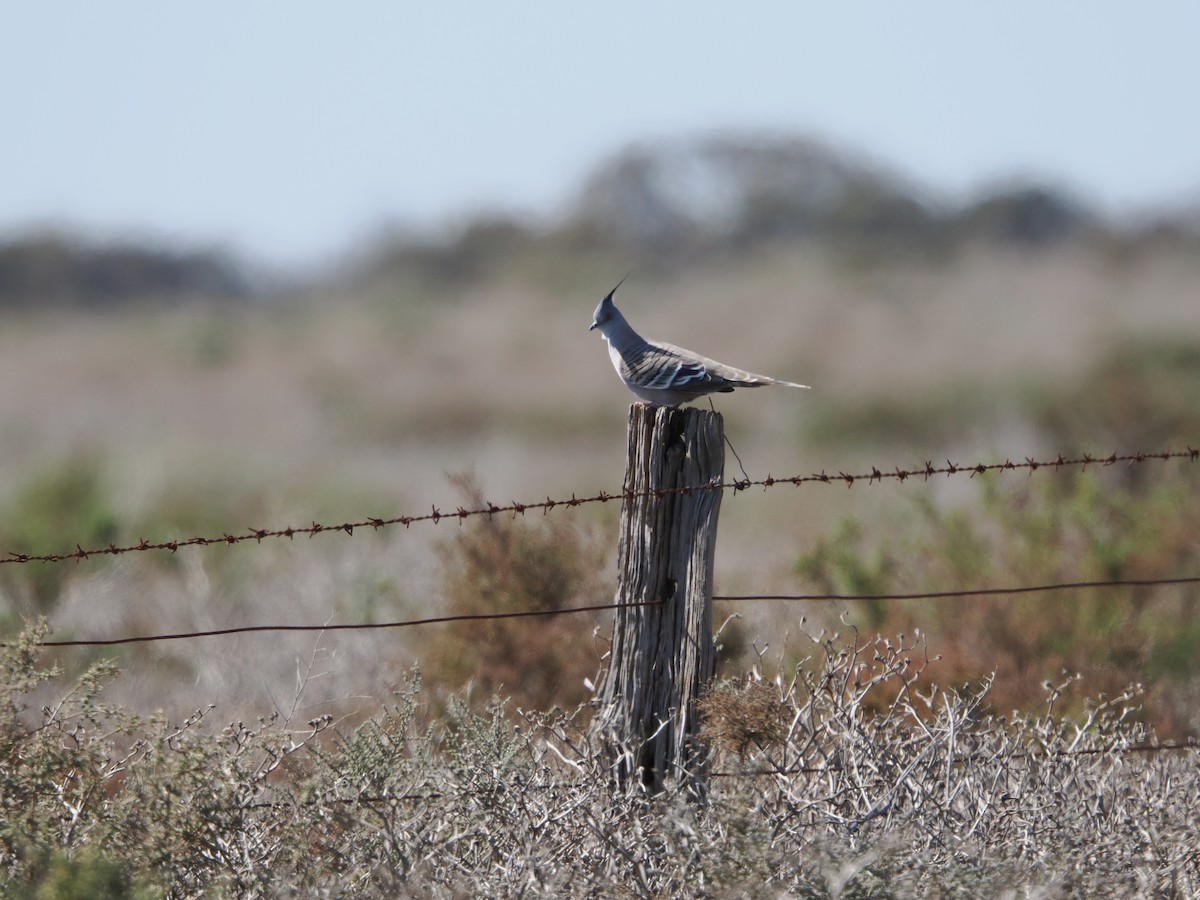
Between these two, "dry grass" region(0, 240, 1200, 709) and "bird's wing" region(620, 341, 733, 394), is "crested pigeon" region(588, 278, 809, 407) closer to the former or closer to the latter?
"bird's wing" region(620, 341, 733, 394)

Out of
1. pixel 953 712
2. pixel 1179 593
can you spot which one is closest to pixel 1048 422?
pixel 1179 593

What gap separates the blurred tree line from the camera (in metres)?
47.5

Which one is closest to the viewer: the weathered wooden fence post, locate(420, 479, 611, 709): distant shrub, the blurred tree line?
the weathered wooden fence post

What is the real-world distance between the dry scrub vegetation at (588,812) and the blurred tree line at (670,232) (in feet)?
126

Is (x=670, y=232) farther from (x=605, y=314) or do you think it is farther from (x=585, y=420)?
(x=605, y=314)

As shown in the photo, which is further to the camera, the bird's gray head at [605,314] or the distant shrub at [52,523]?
the distant shrub at [52,523]

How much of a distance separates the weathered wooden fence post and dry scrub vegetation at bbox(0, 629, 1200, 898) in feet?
0.37

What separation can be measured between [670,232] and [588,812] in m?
52.0

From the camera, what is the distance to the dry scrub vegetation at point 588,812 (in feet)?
14.0

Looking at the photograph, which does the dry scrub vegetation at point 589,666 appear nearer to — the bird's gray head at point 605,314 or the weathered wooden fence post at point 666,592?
the weathered wooden fence post at point 666,592

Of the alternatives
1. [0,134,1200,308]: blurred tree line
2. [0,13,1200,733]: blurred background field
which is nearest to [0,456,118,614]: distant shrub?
[0,13,1200,733]: blurred background field

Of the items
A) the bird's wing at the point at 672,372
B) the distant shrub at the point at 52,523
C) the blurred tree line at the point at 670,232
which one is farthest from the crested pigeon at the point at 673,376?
the blurred tree line at the point at 670,232

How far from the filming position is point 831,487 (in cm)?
1634

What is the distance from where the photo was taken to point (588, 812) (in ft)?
15.3
